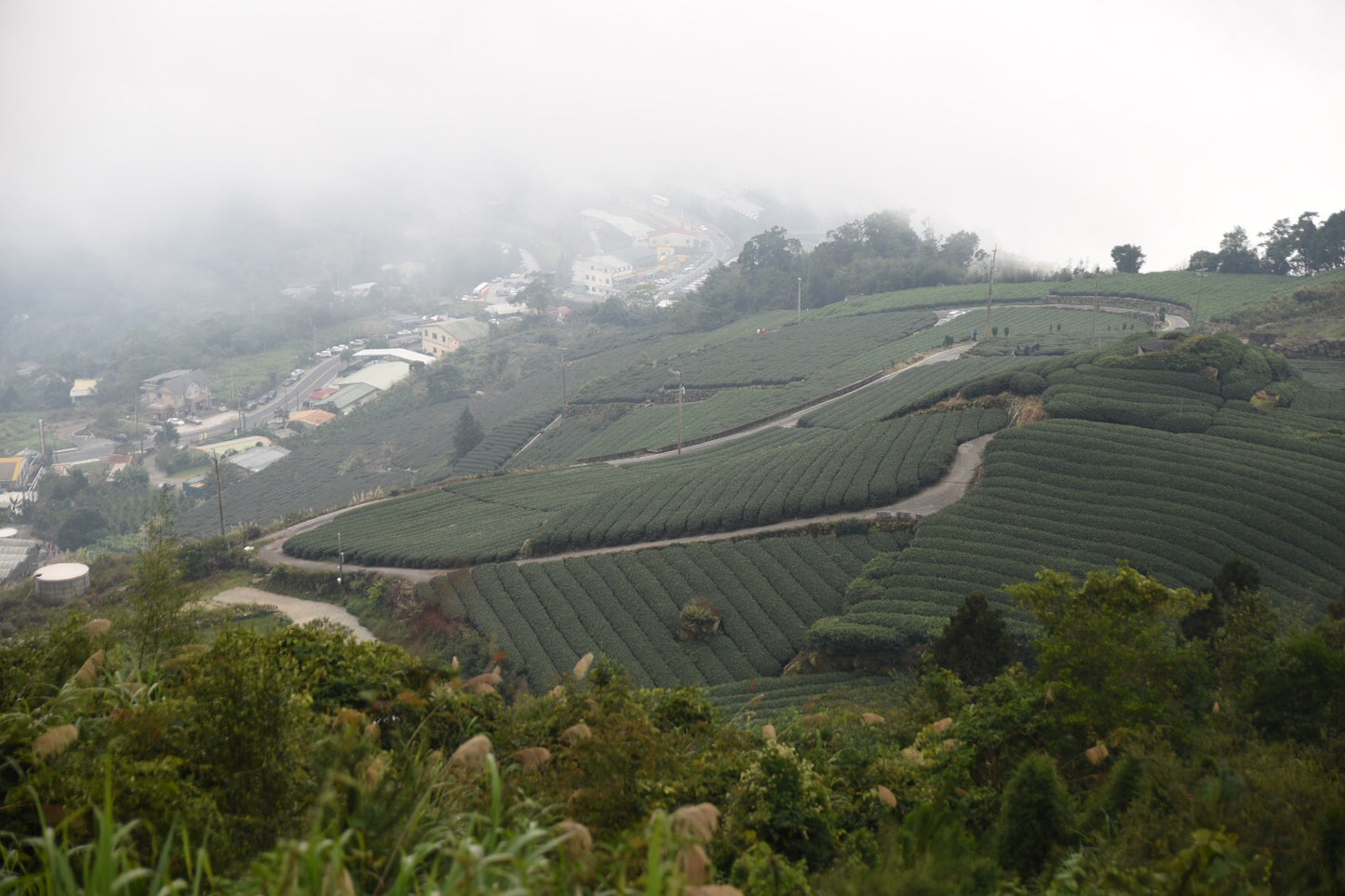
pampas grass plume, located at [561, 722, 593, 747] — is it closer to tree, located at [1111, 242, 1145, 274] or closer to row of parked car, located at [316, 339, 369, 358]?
tree, located at [1111, 242, 1145, 274]

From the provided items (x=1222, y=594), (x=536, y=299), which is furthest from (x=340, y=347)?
(x=1222, y=594)

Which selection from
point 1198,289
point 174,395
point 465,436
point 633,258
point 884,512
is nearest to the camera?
point 884,512

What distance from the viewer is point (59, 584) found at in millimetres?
31781

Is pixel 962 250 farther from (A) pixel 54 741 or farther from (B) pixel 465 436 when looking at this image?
(A) pixel 54 741

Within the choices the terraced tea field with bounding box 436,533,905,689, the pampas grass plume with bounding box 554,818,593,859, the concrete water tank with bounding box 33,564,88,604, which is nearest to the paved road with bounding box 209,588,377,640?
the terraced tea field with bounding box 436,533,905,689

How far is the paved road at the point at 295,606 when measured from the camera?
94.0 feet

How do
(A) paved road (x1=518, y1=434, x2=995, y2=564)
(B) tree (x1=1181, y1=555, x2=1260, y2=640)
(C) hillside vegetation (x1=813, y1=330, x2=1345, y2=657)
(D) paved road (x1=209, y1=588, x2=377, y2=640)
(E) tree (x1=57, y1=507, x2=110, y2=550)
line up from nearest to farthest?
(B) tree (x1=1181, y1=555, x2=1260, y2=640)
(C) hillside vegetation (x1=813, y1=330, x2=1345, y2=657)
(D) paved road (x1=209, y1=588, x2=377, y2=640)
(A) paved road (x1=518, y1=434, x2=995, y2=564)
(E) tree (x1=57, y1=507, x2=110, y2=550)

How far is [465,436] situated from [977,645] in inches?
1855

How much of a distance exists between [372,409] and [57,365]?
43.2 m

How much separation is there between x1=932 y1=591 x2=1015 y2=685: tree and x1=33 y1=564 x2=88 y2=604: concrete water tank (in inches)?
1126

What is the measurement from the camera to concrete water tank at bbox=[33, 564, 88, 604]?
31.6m

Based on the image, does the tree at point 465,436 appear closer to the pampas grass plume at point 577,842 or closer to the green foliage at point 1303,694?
the green foliage at point 1303,694

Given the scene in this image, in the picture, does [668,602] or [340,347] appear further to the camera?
[340,347]

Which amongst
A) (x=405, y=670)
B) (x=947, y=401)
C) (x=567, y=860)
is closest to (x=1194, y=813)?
(x=567, y=860)
